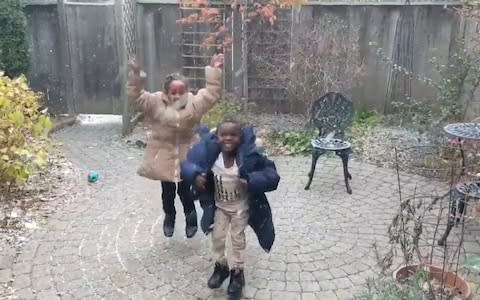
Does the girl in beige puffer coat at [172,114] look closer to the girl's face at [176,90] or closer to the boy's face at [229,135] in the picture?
the girl's face at [176,90]

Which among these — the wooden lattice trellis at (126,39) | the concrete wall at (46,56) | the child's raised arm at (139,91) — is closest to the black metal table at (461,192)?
the child's raised arm at (139,91)

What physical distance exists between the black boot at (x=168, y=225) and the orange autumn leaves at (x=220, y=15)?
12.6 feet

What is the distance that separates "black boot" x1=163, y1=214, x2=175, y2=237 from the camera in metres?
4.37

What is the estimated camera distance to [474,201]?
13.7 ft

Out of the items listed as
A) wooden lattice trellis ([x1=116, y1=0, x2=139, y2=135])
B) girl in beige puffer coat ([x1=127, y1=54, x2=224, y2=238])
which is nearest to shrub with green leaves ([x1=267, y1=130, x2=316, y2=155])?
wooden lattice trellis ([x1=116, y1=0, x2=139, y2=135])

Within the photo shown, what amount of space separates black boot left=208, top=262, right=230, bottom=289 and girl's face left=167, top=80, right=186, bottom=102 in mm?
1282

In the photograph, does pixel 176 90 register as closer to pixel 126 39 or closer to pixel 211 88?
pixel 211 88

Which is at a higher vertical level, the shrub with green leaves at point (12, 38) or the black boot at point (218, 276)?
the shrub with green leaves at point (12, 38)

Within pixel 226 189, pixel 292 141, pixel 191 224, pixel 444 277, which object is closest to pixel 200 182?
pixel 226 189

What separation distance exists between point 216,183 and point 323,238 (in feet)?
4.45

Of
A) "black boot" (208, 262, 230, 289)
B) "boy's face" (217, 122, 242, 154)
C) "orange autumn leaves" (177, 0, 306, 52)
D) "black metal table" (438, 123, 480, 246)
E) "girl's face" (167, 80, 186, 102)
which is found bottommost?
"black boot" (208, 262, 230, 289)

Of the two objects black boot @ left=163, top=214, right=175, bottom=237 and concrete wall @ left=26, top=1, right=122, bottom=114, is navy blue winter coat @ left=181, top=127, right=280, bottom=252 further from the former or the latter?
concrete wall @ left=26, top=1, right=122, bottom=114

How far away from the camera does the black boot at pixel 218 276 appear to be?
12.0 ft

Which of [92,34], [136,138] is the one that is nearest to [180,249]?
[136,138]
